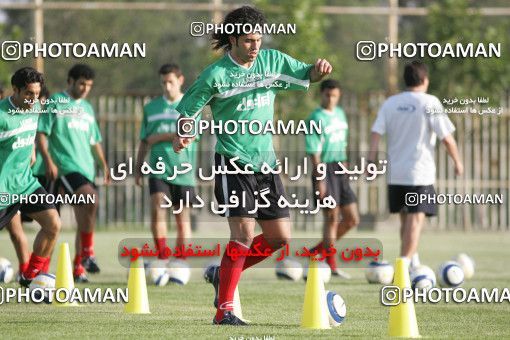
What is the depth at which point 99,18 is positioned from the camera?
42.1 m

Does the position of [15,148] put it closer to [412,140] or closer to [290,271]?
[290,271]

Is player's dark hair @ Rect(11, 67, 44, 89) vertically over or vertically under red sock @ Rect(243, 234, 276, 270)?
over

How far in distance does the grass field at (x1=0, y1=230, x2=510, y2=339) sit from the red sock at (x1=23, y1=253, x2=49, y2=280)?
36.6 inches

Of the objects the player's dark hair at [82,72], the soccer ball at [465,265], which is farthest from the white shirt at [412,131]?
the player's dark hair at [82,72]

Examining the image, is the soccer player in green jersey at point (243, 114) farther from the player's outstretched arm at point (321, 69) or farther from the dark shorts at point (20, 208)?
the dark shorts at point (20, 208)

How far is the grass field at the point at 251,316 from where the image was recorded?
8422 mm

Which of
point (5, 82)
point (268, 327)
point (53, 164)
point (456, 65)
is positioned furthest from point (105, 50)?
point (456, 65)

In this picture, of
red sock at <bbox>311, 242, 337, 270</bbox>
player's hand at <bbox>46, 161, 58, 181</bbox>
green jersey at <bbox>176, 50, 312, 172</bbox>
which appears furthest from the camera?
red sock at <bbox>311, 242, 337, 270</bbox>

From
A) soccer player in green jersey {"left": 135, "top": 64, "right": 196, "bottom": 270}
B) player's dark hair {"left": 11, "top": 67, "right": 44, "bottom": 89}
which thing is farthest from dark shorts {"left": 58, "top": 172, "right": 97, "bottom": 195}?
player's dark hair {"left": 11, "top": 67, "right": 44, "bottom": 89}

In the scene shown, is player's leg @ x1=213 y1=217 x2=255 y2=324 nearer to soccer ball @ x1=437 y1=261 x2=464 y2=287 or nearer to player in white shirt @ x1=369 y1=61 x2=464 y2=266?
player in white shirt @ x1=369 y1=61 x2=464 y2=266

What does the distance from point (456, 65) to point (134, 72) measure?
61.6ft

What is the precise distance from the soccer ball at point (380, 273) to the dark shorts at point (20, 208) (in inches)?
153

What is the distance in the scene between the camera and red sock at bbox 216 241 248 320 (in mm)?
8883

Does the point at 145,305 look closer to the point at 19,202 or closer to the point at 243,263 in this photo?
the point at 243,263
